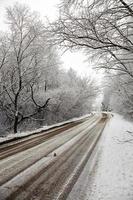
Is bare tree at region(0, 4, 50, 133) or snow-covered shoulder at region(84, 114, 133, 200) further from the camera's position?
bare tree at region(0, 4, 50, 133)

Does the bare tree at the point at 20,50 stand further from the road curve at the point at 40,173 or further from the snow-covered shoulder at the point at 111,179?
the snow-covered shoulder at the point at 111,179

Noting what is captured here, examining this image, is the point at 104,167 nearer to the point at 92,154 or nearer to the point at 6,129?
the point at 92,154

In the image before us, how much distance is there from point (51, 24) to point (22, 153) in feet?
18.6

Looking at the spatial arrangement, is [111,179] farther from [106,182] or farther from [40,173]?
[40,173]

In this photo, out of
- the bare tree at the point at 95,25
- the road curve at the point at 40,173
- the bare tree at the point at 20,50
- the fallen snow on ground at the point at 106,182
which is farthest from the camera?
the bare tree at the point at 20,50

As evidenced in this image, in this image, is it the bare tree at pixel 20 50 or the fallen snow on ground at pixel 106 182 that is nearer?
the fallen snow on ground at pixel 106 182

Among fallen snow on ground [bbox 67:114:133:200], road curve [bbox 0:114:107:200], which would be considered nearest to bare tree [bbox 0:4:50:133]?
road curve [bbox 0:114:107:200]

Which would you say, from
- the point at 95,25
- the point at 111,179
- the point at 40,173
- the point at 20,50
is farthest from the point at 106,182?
the point at 20,50

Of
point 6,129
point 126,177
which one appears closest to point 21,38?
point 6,129

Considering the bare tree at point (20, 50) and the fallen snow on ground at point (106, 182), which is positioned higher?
the bare tree at point (20, 50)

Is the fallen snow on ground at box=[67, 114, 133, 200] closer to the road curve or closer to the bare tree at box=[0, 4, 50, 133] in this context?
the road curve

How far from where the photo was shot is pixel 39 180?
6.05m

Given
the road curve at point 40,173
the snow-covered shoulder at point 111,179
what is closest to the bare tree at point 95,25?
the snow-covered shoulder at point 111,179

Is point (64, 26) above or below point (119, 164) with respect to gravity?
above
